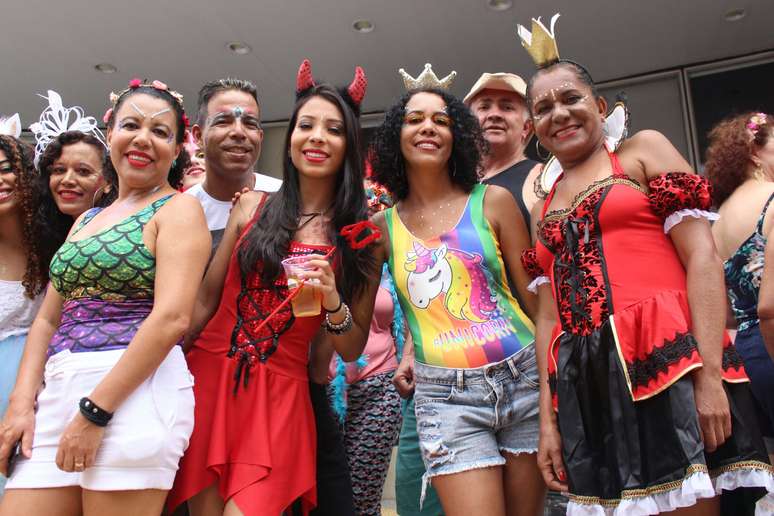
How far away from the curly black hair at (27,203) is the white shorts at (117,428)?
43.2 inches

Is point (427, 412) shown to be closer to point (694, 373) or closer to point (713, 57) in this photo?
point (694, 373)

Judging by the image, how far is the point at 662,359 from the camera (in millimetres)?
1858

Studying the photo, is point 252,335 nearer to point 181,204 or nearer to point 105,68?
point 181,204

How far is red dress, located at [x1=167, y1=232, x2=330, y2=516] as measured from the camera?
211 centimetres

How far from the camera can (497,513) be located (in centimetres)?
220

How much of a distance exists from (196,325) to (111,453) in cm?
64

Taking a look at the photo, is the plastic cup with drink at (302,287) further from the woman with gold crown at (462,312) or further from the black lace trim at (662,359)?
the black lace trim at (662,359)

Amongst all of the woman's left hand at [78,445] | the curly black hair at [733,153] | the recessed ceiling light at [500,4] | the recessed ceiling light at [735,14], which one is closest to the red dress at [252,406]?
the woman's left hand at [78,445]

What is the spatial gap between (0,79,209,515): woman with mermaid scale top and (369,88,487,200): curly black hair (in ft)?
3.23

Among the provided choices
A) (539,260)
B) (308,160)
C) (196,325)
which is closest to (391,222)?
(308,160)

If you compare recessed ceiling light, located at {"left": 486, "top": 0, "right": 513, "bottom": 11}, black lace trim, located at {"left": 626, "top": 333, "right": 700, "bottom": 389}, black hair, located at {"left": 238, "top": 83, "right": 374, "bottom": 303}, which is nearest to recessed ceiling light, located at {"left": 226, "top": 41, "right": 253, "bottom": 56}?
recessed ceiling light, located at {"left": 486, "top": 0, "right": 513, "bottom": 11}

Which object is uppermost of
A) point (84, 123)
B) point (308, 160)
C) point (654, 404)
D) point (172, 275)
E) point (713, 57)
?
point (713, 57)

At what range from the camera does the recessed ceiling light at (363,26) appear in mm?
6449

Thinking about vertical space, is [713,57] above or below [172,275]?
above
